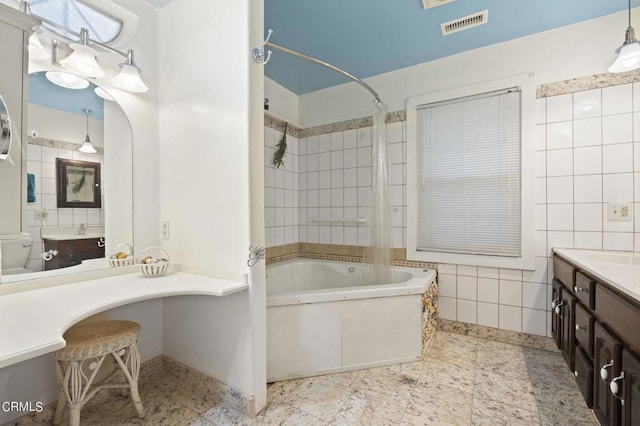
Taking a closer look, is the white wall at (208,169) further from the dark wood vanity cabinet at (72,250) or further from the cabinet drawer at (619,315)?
the cabinet drawer at (619,315)

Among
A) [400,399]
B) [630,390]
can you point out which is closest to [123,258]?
[400,399]

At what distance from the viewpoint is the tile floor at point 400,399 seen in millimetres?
1378

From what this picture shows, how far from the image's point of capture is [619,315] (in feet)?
3.22

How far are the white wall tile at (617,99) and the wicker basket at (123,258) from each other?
3.15m

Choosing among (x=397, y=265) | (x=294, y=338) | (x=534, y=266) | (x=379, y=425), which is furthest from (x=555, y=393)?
(x=294, y=338)

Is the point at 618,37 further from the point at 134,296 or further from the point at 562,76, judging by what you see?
the point at 134,296

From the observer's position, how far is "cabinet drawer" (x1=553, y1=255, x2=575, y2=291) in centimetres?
152

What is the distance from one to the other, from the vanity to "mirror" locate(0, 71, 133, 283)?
7.50ft

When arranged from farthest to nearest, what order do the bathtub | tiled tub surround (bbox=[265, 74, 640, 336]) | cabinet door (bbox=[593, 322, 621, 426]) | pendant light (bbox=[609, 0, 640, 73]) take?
tiled tub surround (bbox=[265, 74, 640, 336])
the bathtub
pendant light (bbox=[609, 0, 640, 73])
cabinet door (bbox=[593, 322, 621, 426])

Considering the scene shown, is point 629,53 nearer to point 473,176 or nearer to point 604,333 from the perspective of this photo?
point 473,176

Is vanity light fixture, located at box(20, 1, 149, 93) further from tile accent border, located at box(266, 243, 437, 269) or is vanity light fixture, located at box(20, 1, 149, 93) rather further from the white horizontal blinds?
the white horizontal blinds

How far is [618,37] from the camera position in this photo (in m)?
1.82

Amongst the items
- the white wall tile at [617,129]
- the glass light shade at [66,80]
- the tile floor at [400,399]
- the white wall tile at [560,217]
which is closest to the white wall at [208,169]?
the tile floor at [400,399]

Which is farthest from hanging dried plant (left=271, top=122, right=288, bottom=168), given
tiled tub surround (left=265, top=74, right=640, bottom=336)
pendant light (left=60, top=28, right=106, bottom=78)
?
pendant light (left=60, top=28, right=106, bottom=78)
